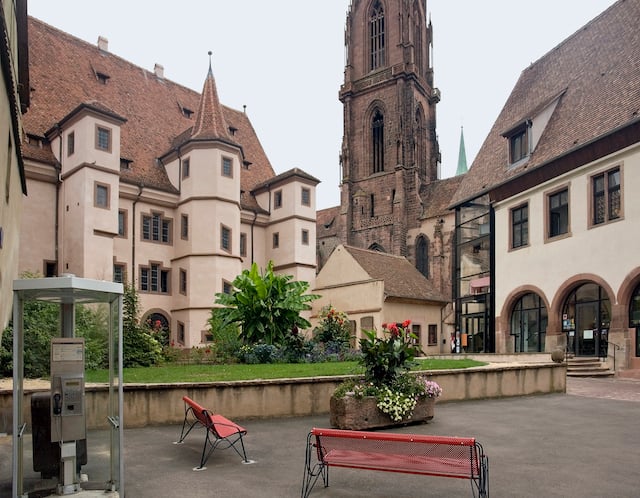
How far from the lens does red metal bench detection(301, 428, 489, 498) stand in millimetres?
6590

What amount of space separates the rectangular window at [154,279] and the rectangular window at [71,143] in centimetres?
764

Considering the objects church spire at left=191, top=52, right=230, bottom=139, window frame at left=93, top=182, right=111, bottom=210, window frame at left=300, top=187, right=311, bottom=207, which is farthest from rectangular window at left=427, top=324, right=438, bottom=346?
window frame at left=93, top=182, right=111, bottom=210

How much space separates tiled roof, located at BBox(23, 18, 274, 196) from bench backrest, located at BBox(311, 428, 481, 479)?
2971 cm

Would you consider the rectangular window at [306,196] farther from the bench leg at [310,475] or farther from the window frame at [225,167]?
the bench leg at [310,475]

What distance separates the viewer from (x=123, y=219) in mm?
35562

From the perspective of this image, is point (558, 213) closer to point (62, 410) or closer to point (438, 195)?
point (62, 410)

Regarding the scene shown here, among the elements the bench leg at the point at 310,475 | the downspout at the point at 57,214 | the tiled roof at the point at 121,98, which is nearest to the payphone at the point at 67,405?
the bench leg at the point at 310,475

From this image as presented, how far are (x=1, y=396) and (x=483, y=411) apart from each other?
9553mm

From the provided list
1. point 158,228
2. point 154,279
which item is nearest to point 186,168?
point 158,228

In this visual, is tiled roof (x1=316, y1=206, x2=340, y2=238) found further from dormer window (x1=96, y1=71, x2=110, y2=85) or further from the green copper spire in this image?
the green copper spire

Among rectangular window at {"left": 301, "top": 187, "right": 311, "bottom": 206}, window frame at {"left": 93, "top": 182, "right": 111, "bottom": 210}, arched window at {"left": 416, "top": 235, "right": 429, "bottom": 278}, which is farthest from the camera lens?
arched window at {"left": 416, "top": 235, "right": 429, "bottom": 278}

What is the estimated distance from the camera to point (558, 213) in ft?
91.9

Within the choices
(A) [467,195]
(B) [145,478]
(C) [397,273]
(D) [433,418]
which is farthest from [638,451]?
(C) [397,273]

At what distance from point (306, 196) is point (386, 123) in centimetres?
2782
